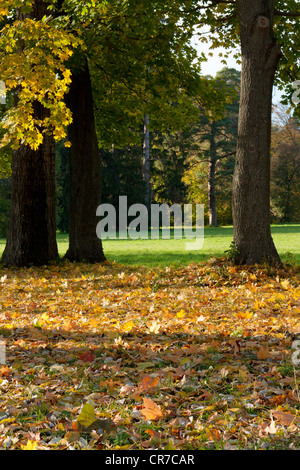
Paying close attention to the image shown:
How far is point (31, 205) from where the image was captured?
39.5 ft

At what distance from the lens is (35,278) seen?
10.2m

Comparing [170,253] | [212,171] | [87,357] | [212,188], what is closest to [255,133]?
[87,357]

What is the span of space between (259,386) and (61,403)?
1458mm

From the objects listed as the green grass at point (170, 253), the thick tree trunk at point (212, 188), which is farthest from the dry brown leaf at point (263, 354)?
the thick tree trunk at point (212, 188)

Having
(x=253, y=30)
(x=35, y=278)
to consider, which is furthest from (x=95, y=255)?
(x=253, y=30)

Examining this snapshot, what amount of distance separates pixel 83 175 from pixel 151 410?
10127mm

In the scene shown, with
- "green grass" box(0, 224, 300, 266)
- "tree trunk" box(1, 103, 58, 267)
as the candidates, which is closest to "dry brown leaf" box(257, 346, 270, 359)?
"green grass" box(0, 224, 300, 266)

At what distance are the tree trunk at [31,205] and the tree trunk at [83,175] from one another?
2.42 feet

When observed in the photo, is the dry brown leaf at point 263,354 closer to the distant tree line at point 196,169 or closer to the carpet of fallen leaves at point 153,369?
the carpet of fallen leaves at point 153,369

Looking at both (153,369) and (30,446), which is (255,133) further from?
(30,446)

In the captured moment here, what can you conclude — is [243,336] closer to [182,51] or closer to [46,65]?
[46,65]

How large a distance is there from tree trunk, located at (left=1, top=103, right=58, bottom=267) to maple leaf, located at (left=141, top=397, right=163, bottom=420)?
369 inches

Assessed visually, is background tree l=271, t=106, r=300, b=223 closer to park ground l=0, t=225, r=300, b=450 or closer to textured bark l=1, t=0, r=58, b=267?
textured bark l=1, t=0, r=58, b=267

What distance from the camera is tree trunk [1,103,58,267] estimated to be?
39.4ft
